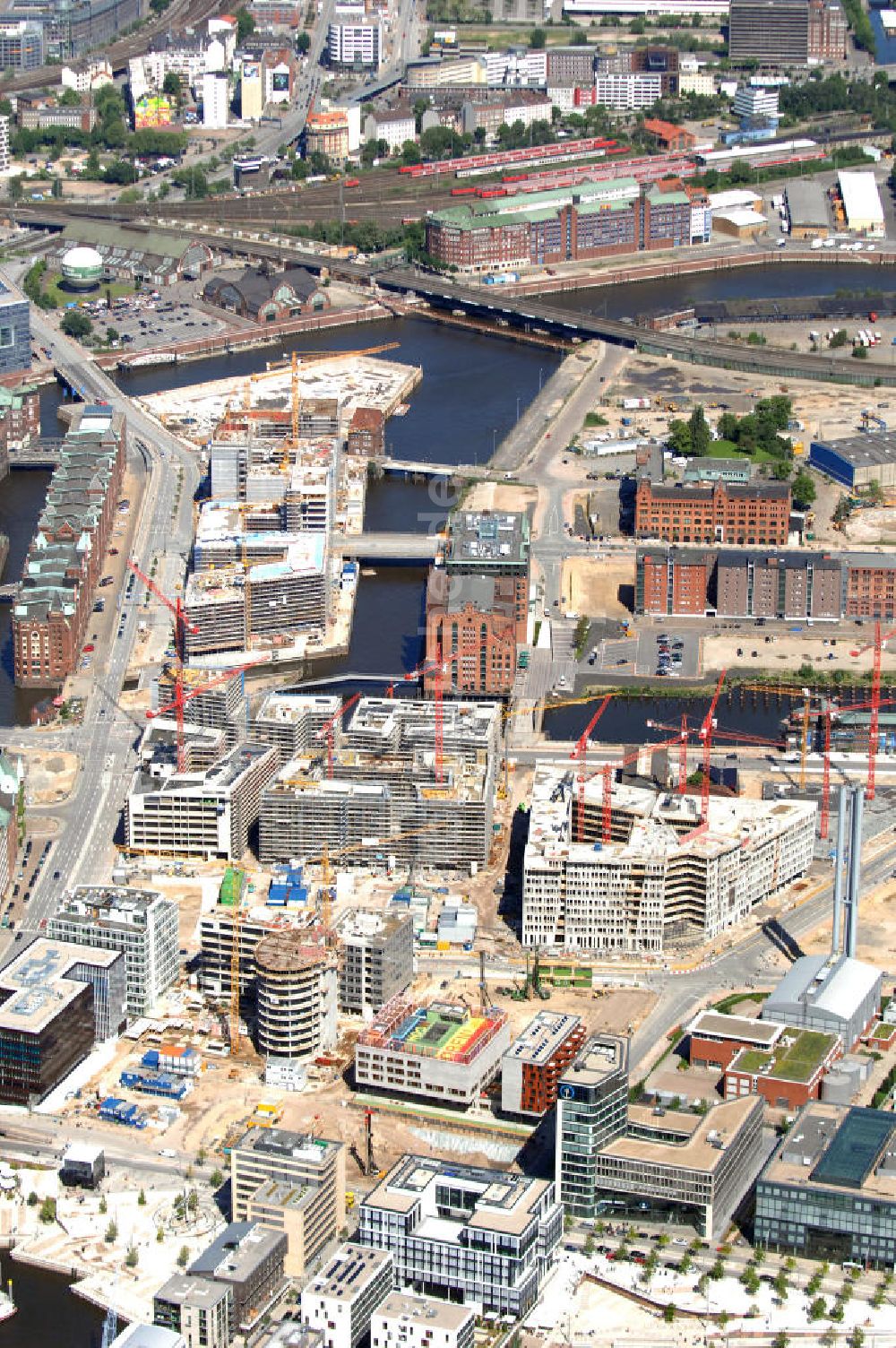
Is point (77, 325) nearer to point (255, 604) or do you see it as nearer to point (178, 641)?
point (178, 641)

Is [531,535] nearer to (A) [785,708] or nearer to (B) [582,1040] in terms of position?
(A) [785,708]

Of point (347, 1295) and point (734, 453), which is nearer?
point (347, 1295)

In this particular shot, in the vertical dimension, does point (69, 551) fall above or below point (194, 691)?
above

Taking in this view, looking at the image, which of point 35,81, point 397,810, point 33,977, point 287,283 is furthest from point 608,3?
point 33,977

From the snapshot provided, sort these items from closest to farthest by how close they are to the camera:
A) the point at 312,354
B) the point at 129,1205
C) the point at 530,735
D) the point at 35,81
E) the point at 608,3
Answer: the point at 129,1205 < the point at 530,735 < the point at 312,354 < the point at 35,81 < the point at 608,3

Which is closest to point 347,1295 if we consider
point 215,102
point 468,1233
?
point 468,1233

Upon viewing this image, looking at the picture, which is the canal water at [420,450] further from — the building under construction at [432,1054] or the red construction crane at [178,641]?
the building under construction at [432,1054]
